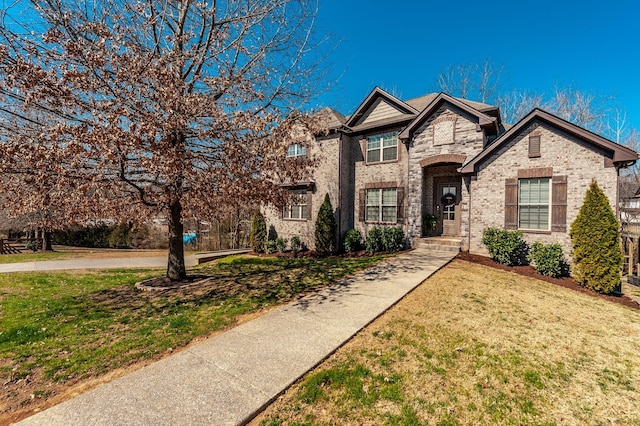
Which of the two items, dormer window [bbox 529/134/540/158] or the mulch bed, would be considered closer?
the mulch bed

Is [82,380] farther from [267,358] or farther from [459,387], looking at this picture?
[459,387]

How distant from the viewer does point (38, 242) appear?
1989 cm

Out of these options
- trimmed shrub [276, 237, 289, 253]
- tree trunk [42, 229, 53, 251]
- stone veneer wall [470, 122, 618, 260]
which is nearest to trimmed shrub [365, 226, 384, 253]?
stone veneer wall [470, 122, 618, 260]

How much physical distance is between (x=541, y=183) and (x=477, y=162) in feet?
7.37

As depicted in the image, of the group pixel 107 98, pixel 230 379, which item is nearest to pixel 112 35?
pixel 107 98

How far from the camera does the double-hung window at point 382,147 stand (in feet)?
45.6

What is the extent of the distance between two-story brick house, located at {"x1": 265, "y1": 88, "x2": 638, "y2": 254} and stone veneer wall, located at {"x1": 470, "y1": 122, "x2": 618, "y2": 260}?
1.1 inches

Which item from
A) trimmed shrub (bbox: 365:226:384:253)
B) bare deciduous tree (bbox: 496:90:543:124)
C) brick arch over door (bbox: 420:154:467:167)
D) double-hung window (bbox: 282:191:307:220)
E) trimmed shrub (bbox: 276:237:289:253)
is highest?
bare deciduous tree (bbox: 496:90:543:124)

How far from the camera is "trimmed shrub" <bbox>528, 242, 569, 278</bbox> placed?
9.09 meters

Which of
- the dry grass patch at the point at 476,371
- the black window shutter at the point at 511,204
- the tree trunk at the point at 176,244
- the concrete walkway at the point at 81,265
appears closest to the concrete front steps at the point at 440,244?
the black window shutter at the point at 511,204

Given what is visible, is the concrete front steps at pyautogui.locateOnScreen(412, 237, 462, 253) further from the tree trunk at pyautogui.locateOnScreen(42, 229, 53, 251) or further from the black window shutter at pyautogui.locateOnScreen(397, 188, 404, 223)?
the tree trunk at pyautogui.locateOnScreen(42, 229, 53, 251)

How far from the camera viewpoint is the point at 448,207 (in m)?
13.5

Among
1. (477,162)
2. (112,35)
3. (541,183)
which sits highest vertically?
(112,35)

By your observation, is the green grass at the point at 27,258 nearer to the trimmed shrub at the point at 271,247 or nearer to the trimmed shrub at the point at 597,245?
the trimmed shrub at the point at 271,247
